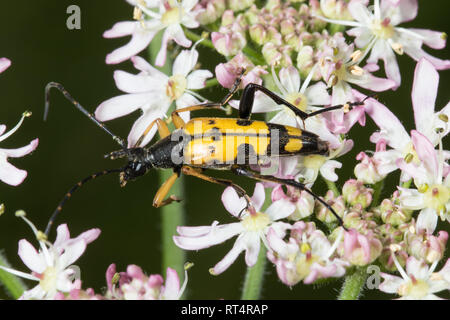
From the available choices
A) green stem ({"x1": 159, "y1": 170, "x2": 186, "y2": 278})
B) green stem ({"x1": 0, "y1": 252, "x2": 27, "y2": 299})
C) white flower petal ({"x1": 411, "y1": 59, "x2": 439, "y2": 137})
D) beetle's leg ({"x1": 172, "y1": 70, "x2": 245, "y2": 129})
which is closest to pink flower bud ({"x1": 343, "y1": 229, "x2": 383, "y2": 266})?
white flower petal ({"x1": 411, "y1": 59, "x2": 439, "y2": 137})

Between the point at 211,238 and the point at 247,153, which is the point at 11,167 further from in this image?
the point at 247,153

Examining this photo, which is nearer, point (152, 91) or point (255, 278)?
point (255, 278)

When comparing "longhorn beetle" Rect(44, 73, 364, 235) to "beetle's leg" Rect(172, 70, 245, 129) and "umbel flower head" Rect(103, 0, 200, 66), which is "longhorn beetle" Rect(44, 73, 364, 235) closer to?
"beetle's leg" Rect(172, 70, 245, 129)

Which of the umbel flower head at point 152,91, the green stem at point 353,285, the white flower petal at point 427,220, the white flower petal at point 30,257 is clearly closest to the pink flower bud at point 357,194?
the white flower petal at point 427,220

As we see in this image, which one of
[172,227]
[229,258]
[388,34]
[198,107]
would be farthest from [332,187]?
[172,227]
